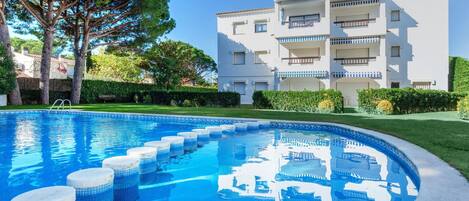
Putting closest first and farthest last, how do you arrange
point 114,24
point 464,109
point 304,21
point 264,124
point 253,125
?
point 253,125
point 264,124
point 464,109
point 114,24
point 304,21

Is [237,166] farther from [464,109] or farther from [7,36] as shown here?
[7,36]

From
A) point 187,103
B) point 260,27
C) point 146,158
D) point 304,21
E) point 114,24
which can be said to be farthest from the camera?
point 260,27

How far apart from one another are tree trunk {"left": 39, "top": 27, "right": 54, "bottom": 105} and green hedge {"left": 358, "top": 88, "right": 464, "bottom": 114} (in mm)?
26016

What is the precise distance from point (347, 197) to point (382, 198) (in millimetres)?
584

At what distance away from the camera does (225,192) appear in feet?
19.1

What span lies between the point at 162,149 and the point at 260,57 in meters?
27.5

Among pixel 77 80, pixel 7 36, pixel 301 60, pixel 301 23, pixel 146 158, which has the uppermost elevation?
pixel 301 23

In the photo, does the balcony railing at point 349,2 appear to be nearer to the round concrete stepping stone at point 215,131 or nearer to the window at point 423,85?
the window at point 423,85

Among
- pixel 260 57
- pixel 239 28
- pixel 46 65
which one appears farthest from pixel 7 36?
pixel 260 57

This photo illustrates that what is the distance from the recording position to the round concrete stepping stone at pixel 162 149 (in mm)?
8531

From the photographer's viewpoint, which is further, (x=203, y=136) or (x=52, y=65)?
(x=52, y=65)

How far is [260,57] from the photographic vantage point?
115 ft

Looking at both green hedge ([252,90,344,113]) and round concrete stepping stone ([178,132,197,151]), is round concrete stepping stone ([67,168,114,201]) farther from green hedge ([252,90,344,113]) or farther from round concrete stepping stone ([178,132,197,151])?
green hedge ([252,90,344,113])

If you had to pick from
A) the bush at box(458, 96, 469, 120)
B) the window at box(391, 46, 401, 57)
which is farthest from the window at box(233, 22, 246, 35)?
the bush at box(458, 96, 469, 120)
